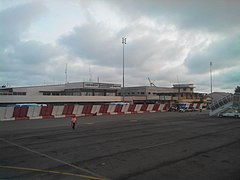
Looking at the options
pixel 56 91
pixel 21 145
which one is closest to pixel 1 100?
pixel 56 91

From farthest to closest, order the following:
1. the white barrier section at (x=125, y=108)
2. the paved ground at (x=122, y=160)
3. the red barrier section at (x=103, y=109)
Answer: the white barrier section at (x=125, y=108)
the red barrier section at (x=103, y=109)
the paved ground at (x=122, y=160)

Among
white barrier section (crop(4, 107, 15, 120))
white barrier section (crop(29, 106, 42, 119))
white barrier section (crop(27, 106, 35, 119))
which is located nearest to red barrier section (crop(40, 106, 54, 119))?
white barrier section (crop(29, 106, 42, 119))

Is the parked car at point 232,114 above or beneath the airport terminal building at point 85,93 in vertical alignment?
beneath

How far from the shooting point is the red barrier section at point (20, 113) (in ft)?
104

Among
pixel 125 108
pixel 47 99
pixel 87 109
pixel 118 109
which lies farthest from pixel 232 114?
pixel 47 99

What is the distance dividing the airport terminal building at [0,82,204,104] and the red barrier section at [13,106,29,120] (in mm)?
24545

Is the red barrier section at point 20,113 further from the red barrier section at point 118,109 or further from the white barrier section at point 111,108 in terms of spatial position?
the red barrier section at point 118,109

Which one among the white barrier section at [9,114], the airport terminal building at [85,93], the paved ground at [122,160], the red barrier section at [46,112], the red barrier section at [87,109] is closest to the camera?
the paved ground at [122,160]

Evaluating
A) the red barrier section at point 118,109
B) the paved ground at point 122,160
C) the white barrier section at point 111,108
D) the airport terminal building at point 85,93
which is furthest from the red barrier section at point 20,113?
the airport terminal building at point 85,93

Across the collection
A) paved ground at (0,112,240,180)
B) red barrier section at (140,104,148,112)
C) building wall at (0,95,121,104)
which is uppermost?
building wall at (0,95,121,104)

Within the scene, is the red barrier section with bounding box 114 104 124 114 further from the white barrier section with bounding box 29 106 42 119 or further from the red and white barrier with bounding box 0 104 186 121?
the white barrier section with bounding box 29 106 42 119

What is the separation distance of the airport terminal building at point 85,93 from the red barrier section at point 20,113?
24545 millimetres

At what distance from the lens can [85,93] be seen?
81375mm

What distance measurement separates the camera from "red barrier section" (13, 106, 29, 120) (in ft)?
104
